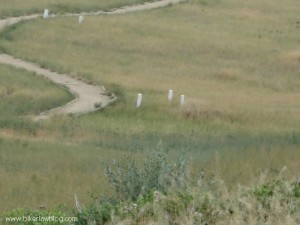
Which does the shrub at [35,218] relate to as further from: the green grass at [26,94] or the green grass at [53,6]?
the green grass at [53,6]

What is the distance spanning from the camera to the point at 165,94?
118 feet

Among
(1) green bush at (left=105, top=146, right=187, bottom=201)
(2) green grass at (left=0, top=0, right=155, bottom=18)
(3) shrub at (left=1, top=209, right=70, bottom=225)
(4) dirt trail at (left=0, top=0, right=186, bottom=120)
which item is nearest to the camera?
(3) shrub at (left=1, top=209, right=70, bottom=225)

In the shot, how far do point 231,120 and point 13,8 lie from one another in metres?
29.1

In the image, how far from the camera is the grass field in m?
16.5

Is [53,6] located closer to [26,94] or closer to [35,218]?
[26,94]

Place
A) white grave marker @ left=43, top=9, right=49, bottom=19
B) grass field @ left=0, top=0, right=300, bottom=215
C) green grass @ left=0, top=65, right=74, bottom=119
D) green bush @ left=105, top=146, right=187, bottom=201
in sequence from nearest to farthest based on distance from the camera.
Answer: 1. green bush @ left=105, top=146, right=187, bottom=201
2. grass field @ left=0, top=0, right=300, bottom=215
3. green grass @ left=0, top=65, right=74, bottom=119
4. white grave marker @ left=43, top=9, right=49, bottom=19

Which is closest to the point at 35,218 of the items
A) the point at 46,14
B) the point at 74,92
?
the point at 74,92

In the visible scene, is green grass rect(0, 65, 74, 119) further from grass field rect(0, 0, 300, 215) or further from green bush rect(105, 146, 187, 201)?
green bush rect(105, 146, 187, 201)

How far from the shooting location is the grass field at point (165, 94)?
16.5 metres

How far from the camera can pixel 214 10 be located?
2547 inches

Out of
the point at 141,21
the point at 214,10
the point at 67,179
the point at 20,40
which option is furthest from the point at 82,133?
the point at 214,10

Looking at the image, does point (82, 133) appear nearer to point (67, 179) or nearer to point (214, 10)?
point (67, 179)

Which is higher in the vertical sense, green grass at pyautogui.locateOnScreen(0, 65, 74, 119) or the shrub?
the shrub

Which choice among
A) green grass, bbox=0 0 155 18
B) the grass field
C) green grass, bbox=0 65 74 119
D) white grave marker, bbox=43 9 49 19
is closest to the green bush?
the grass field
